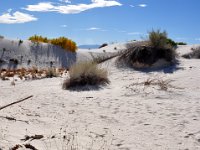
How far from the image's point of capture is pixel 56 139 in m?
5.89

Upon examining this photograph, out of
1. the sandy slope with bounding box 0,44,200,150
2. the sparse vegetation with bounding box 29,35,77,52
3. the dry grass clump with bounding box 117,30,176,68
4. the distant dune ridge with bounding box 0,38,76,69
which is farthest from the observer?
the sparse vegetation with bounding box 29,35,77,52

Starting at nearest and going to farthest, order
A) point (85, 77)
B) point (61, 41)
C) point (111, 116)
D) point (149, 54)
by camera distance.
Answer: point (111, 116) → point (85, 77) → point (149, 54) → point (61, 41)

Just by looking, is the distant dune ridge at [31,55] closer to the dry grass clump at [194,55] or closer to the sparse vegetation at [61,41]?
the sparse vegetation at [61,41]

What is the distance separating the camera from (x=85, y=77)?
1145cm

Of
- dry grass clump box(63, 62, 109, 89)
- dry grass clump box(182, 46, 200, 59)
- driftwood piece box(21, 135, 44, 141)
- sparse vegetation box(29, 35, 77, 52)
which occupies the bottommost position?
driftwood piece box(21, 135, 44, 141)

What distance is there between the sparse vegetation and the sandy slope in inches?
448

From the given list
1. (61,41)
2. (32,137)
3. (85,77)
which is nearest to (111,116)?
(32,137)

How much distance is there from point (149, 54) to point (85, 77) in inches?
153

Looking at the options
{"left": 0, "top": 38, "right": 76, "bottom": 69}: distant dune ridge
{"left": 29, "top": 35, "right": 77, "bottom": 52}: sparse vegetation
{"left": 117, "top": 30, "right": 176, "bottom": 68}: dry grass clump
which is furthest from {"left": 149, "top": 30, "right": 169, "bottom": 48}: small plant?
{"left": 29, "top": 35, "right": 77, "bottom": 52}: sparse vegetation

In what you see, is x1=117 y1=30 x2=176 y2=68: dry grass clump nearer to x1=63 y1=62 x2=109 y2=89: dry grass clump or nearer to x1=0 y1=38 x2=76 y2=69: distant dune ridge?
x1=63 y1=62 x2=109 y2=89: dry grass clump

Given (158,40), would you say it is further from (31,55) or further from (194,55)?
(31,55)

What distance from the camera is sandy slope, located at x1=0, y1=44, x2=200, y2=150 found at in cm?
576

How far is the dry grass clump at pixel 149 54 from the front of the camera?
46.8 ft

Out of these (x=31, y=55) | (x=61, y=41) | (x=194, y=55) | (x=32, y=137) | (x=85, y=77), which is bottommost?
(x=32, y=137)
